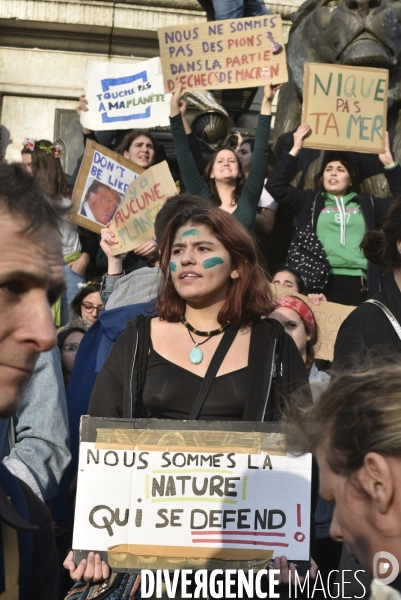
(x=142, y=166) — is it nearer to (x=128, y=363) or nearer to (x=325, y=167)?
(x=325, y=167)

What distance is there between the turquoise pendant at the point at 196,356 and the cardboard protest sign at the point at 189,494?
0.47 m

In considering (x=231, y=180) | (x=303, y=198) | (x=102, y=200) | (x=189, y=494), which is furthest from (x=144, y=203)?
(x=189, y=494)

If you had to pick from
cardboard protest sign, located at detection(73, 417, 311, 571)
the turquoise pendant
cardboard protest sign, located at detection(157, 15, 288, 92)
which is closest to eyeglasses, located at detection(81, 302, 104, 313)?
cardboard protest sign, located at detection(157, 15, 288, 92)

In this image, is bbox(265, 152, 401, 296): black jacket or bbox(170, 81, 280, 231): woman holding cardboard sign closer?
bbox(170, 81, 280, 231): woman holding cardboard sign

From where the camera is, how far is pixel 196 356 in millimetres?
3896

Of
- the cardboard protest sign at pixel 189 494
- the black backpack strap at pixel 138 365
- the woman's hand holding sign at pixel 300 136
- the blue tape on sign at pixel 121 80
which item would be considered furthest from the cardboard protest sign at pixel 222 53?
the cardboard protest sign at pixel 189 494

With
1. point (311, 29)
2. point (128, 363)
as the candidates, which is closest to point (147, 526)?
point (128, 363)

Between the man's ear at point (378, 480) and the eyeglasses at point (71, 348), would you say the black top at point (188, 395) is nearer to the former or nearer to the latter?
the man's ear at point (378, 480)

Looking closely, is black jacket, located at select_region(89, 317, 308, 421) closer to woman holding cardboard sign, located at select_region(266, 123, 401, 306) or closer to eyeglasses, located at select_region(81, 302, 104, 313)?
eyeglasses, located at select_region(81, 302, 104, 313)

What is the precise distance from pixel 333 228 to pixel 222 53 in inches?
71.7

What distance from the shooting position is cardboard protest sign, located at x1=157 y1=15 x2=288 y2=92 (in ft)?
24.7

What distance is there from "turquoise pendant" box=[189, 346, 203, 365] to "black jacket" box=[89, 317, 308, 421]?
7.0 inches

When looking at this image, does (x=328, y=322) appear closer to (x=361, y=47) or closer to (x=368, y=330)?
(x=368, y=330)

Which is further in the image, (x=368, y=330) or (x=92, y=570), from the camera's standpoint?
(x=368, y=330)
